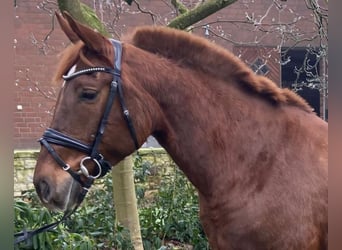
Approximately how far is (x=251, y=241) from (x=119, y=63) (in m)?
0.95

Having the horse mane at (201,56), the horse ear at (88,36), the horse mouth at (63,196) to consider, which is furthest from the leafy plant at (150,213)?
the horse ear at (88,36)

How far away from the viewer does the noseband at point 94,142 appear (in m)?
2.43

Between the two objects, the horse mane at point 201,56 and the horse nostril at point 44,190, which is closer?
the horse nostril at point 44,190

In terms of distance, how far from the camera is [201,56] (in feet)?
9.06

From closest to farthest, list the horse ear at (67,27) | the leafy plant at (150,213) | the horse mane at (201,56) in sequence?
1. the horse ear at (67,27)
2. the horse mane at (201,56)
3. the leafy plant at (150,213)

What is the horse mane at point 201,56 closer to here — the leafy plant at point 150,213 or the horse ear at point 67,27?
the horse ear at point 67,27

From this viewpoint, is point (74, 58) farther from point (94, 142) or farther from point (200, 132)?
point (200, 132)

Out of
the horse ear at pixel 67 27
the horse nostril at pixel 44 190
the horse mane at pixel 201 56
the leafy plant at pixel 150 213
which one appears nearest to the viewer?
the horse nostril at pixel 44 190

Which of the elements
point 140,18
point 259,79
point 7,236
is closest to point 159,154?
point 140,18

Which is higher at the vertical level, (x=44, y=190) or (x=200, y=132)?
(x=200, y=132)

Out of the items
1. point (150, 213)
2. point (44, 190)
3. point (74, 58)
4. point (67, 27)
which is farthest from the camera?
point (150, 213)

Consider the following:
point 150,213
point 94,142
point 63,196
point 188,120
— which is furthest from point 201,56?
point 150,213

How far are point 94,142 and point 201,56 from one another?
663 millimetres

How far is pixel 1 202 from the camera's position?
45.3 inches
